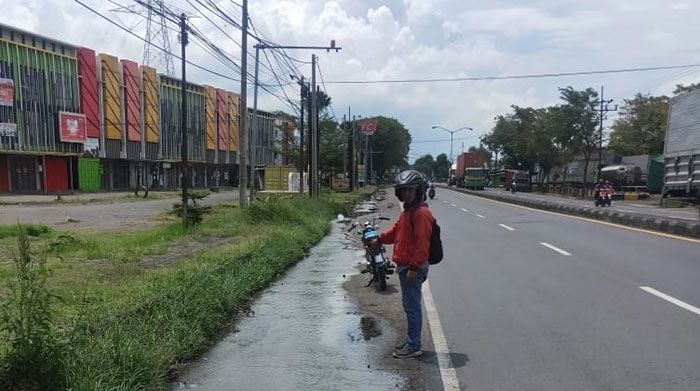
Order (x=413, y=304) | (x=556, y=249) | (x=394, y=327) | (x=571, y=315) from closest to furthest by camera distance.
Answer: (x=413, y=304), (x=394, y=327), (x=571, y=315), (x=556, y=249)

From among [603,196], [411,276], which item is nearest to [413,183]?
[411,276]

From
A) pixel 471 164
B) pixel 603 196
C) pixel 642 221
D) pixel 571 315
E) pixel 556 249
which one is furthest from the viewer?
pixel 471 164

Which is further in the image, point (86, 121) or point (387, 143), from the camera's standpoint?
point (387, 143)

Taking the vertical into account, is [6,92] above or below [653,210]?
above

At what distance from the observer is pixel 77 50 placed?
46594 millimetres

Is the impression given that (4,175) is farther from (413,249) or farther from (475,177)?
(475,177)

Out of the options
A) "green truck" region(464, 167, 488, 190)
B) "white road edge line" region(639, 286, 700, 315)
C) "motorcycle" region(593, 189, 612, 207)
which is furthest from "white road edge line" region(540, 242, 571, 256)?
"green truck" region(464, 167, 488, 190)

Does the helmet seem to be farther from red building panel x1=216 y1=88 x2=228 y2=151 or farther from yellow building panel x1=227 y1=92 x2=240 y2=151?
yellow building panel x1=227 y1=92 x2=240 y2=151

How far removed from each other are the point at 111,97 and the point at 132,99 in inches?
130

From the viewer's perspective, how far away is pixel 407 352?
240 inches

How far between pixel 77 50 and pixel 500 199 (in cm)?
3221

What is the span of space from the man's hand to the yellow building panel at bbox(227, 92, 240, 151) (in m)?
69.0

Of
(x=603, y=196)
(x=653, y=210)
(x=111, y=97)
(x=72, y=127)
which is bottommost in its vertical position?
(x=653, y=210)

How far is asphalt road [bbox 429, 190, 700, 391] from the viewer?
543 cm
